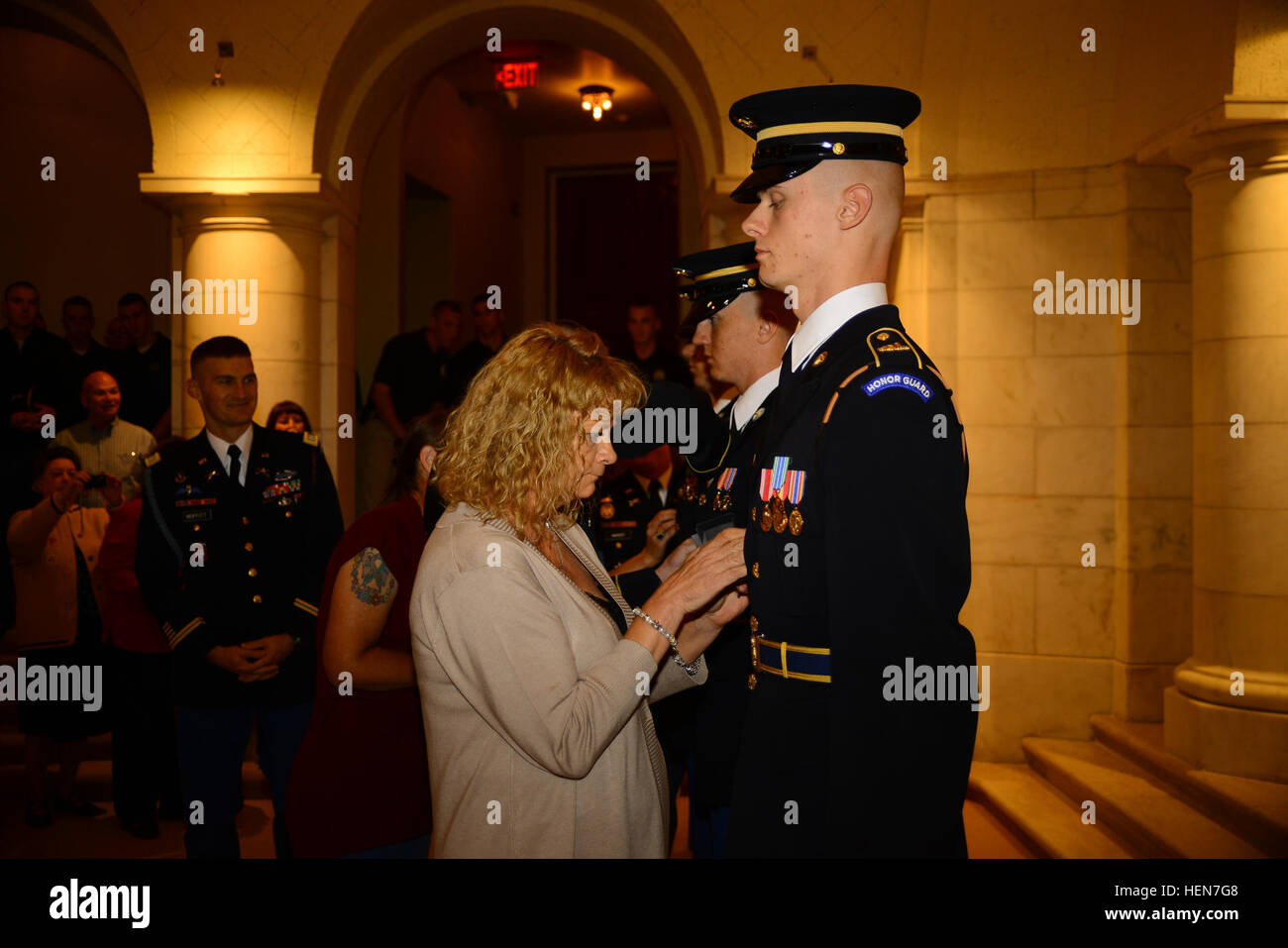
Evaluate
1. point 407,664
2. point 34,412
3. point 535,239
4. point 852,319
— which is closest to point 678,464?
point 407,664

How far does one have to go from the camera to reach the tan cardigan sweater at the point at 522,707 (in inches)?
62.1

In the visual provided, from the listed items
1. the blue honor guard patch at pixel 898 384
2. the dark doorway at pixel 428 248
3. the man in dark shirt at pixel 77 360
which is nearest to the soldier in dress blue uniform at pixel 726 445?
the blue honor guard patch at pixel 898 384

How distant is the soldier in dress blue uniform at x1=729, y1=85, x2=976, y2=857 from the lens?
1.36m

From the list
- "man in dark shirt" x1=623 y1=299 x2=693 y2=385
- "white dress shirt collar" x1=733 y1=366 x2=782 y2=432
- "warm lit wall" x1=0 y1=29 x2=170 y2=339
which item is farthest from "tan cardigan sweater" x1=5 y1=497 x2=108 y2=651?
"warm lit wall" x1=0 y1=29 x2=170 y2=339

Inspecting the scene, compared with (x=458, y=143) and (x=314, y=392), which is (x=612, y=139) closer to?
(x=458, y=143)

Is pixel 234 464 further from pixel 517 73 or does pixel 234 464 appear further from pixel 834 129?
pixel 517 73

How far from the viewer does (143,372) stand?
6.24m

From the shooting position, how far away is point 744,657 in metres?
2.46

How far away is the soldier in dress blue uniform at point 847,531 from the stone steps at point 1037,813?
2.79 m

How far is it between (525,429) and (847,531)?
0.60m

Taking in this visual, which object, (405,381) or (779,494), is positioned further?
(405,381)

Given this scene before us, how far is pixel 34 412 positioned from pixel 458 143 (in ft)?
18.8

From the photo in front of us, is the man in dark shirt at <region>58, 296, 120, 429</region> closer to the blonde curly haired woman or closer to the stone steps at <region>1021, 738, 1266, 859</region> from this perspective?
the blonde curly haired woman

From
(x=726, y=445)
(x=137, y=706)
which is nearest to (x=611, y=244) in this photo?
(x=137, y=706)
